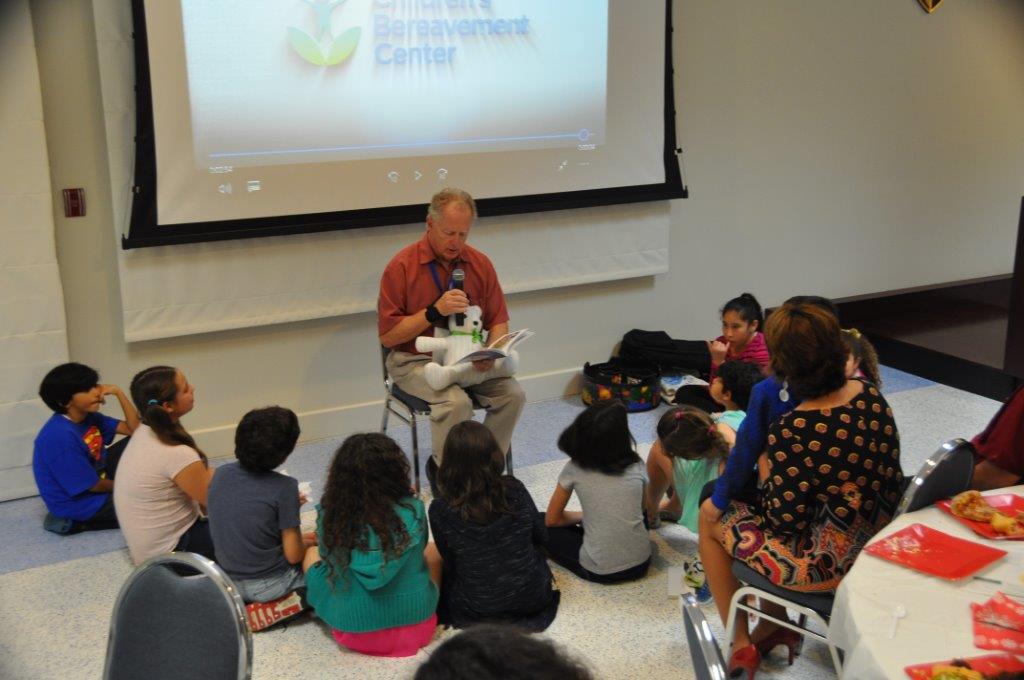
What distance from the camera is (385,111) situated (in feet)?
13.4

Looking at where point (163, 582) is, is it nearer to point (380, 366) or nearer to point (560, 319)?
point (380, 366)

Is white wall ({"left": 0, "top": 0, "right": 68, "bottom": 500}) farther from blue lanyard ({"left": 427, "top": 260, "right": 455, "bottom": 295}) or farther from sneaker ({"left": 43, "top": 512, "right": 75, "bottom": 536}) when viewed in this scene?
blue lanyard ({"left": 427, "top": 260, "right": 455, "bottom": 295})

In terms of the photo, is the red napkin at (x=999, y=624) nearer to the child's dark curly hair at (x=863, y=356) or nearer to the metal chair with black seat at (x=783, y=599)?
the metal chair with black seat at (x=783, y=599)

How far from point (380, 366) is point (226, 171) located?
3.61ft

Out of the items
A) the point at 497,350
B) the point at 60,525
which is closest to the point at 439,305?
the point at 497,350

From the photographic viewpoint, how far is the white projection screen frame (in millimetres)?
3717

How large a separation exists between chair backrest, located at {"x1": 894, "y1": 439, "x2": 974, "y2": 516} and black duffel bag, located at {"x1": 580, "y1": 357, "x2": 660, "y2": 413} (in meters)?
2.31

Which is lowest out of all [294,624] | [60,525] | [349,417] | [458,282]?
[294,624]

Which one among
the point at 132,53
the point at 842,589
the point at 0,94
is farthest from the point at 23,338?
the point at 842,589

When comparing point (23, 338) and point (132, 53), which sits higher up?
point (132, 53)

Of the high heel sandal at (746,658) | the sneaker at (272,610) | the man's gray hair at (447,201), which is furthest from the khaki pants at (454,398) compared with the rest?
the high heel sandal at (746,658)

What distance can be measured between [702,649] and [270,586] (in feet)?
5.46

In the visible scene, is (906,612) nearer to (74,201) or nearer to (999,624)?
(999,624)

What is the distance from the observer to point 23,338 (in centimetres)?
364
